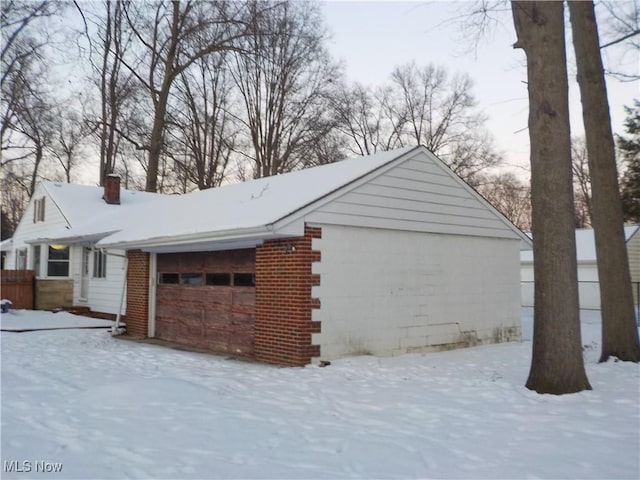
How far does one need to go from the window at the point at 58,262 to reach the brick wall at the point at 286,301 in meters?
13.4

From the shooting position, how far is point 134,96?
3191 cm

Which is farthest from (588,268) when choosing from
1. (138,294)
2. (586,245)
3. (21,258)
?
(21,258)

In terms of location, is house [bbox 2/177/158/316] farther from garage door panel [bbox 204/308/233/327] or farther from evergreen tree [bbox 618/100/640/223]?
evergreen tree [bbox 618/100/640/223]

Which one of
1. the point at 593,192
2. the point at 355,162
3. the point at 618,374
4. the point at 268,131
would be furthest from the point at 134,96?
the point at 618,374

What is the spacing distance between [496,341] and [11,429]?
1097cm

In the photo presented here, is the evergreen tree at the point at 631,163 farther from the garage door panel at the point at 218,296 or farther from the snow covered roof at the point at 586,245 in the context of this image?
the garage door panel at the point at 218,296

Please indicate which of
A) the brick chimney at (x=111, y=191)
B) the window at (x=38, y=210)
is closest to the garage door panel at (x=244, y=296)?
the brick chimney at (x=111, y=191)

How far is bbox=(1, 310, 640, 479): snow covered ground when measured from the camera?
4832 mm

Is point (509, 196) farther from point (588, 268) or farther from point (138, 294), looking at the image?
point (138, 294)

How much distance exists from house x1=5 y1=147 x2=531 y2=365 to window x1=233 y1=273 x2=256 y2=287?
0.03 m

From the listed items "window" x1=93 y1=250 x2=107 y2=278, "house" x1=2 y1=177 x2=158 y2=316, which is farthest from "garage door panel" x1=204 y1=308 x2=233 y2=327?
"window" x1=93 y1=250 x2=107 y2=278

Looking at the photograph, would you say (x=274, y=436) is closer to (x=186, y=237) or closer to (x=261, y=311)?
(x=261, y=311)

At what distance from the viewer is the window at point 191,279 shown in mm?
12883

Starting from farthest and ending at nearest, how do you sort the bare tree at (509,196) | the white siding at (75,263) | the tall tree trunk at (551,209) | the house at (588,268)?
1. the bare tree at (509,196)
2. the house at (588,268)
3. the white siding at (75,263)
4. the tall tree trunk at (551,209)
